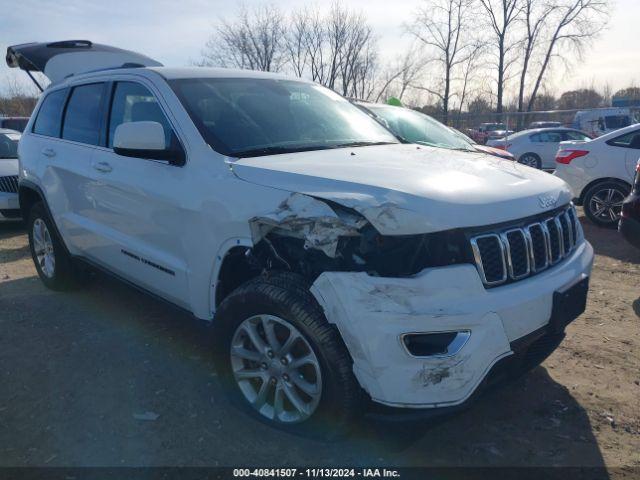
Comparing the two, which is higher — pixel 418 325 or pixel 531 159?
pixel 531 159

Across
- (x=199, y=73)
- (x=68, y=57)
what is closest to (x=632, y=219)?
(x=199, y=73)

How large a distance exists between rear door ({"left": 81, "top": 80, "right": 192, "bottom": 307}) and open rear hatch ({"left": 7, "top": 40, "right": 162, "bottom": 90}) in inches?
90.0

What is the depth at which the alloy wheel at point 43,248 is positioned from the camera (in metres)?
4.92

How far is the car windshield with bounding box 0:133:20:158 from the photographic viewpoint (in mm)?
8719

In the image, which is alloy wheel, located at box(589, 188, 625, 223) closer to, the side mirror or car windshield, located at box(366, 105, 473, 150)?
car windshield, located at box(366, 105, 473, 150)

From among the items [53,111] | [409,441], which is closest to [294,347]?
[409,441]

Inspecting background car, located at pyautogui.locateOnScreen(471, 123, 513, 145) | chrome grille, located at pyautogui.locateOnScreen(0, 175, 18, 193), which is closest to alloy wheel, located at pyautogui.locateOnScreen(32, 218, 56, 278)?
chrome grille, located at pyautogui.locateOnScreen(0, 175, 18, 193)

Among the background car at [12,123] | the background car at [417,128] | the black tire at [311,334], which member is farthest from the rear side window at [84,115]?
the background car at [12,123]

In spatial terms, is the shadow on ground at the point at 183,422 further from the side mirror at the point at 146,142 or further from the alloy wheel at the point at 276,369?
the side mirror at the point at 146,142

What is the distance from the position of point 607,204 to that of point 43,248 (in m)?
7.36

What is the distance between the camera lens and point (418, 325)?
2.11m

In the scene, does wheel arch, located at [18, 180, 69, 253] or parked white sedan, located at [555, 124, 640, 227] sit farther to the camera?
parked white sedan, located at [555, 124, 640, 227]

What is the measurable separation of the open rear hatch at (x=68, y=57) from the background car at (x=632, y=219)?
4960 millimetres

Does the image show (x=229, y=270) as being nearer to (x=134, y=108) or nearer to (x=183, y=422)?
(x=183, y=422)
